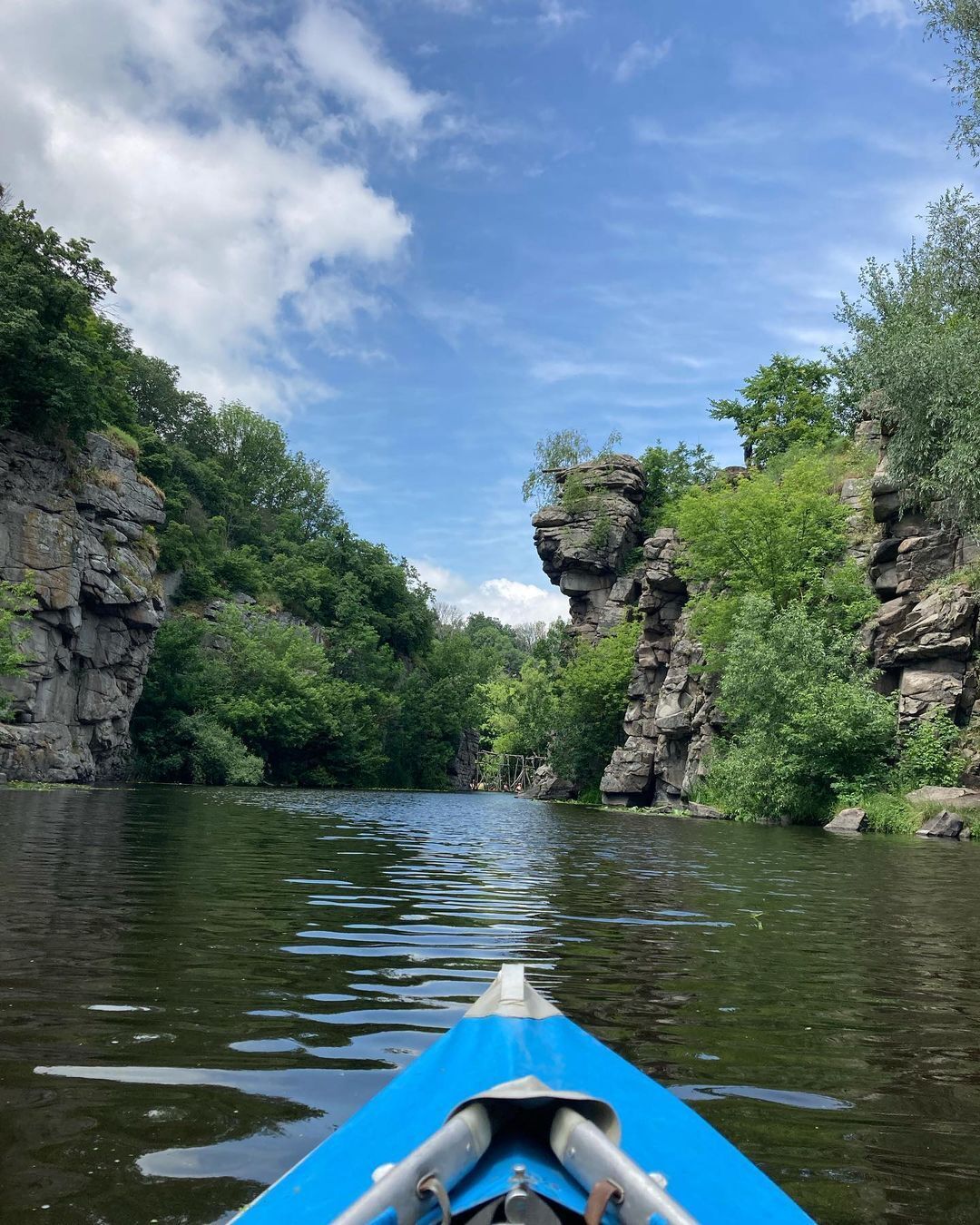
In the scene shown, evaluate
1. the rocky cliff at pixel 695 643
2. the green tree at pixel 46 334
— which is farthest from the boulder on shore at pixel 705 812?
the green tree at pixel 46 334

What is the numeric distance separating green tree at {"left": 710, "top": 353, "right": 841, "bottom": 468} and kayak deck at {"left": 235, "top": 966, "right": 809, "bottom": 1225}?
4816 centimetres

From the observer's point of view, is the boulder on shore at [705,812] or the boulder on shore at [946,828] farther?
the boulder on shore at [705,812]

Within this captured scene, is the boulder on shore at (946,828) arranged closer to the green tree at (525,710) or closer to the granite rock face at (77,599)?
the granite rock face at (77,599)

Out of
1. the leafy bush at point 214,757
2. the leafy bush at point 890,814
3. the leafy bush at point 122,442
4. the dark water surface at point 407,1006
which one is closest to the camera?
the dark water surface at point 407,1006

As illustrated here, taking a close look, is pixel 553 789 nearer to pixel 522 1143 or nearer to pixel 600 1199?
pixel 522 1143

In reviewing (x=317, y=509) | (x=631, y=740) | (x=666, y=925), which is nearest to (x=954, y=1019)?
(x=666, y=925)

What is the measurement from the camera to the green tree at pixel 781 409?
161 feet

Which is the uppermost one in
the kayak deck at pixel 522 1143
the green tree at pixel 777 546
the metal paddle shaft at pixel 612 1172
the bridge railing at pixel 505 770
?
the green tree at pixel 777 546

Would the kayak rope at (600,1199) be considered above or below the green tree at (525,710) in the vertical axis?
below

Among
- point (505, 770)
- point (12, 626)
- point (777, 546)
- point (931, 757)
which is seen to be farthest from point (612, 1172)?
point (505, 770)

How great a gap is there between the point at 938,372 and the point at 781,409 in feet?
89.6

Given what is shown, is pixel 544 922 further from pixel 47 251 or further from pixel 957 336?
pixel 47 251

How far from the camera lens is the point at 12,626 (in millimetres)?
32656

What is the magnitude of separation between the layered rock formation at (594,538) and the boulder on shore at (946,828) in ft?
101
